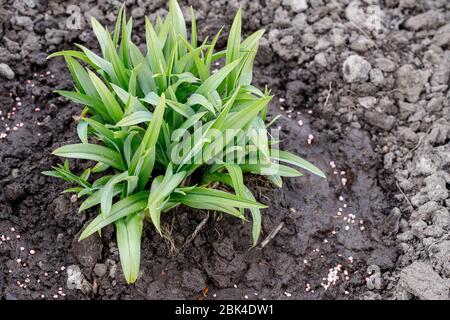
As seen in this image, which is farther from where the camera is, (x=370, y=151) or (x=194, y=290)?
(x=370, y=151)

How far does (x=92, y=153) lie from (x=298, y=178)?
1251mm

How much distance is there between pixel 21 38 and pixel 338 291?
250 cm

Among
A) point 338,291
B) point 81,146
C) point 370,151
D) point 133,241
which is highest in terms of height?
point 81,146

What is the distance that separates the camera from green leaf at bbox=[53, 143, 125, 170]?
3.17 metres

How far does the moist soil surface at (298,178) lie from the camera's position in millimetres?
3510

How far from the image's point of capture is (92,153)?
Answer: 326cm

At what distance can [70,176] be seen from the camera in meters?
3.33

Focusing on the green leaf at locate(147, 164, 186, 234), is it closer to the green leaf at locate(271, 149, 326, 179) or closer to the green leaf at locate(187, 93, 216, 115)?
the green leaf at locate(187, 93, 216, 115)

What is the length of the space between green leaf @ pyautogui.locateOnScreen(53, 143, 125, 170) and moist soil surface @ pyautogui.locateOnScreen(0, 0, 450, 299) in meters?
0.41

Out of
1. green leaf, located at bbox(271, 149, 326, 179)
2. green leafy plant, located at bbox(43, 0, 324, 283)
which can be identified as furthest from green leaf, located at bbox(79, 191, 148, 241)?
green leaf, located at bbox(271, 149, 326, 179)

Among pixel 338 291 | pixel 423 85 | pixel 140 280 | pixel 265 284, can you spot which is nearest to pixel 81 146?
pixel 140 280

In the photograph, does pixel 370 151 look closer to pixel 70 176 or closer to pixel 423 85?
pixel 423 85

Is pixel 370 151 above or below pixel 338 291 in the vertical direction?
above

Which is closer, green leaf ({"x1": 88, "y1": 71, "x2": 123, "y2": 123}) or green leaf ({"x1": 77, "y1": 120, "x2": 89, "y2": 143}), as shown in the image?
green leaf ({"x1": 88, "y1": 71, "x2": 123, "y2": 123})
